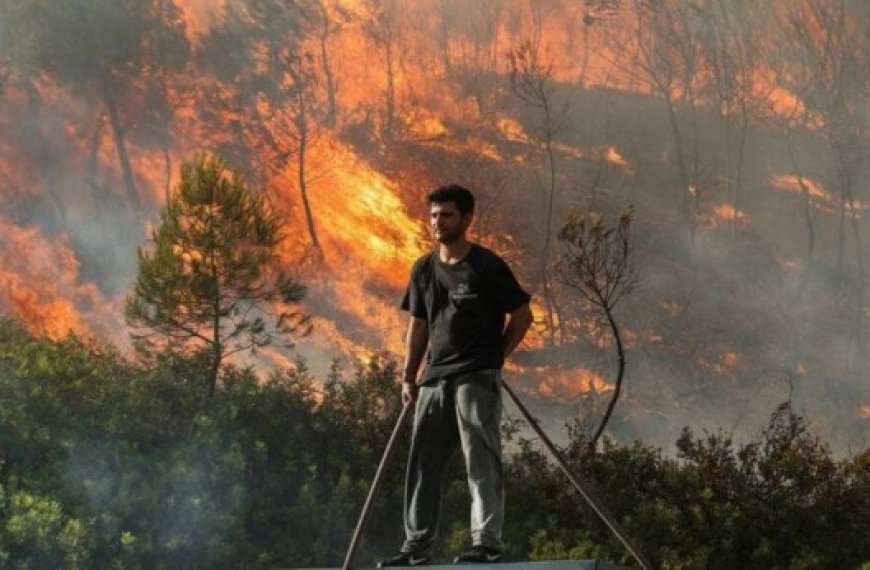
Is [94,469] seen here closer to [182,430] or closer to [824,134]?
[182,430]

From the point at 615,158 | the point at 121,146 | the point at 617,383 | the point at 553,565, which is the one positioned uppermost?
the point at 121,146

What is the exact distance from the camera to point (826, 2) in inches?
634

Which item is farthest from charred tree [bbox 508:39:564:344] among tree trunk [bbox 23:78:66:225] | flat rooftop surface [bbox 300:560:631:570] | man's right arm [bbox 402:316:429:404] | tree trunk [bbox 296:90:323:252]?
flat rooftop surface [bbox 300:560:631:570]

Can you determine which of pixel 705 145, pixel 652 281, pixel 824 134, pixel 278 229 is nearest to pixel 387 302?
pixel 278 229

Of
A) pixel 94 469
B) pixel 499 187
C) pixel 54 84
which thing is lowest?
pixel 94 469

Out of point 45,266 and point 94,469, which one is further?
point 45,266

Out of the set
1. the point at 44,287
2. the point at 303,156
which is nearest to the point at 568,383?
the point at 303,156

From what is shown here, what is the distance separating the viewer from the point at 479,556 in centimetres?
533

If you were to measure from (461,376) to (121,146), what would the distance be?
38.8 feet

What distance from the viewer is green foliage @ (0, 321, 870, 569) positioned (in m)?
11.8

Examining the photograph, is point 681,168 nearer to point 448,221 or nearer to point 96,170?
point 96,170

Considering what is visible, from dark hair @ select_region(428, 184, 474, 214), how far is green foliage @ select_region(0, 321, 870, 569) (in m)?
6.46

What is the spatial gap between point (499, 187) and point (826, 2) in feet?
14.1

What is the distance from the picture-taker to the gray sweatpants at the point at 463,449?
17.9 ft
